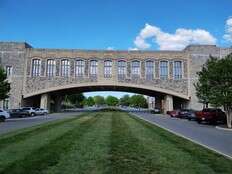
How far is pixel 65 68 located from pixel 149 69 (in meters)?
16.4

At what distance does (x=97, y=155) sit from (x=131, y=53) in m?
49.4

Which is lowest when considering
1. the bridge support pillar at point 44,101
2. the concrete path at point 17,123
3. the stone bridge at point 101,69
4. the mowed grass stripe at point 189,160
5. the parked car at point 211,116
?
the mowed grass stripe at point 189,160

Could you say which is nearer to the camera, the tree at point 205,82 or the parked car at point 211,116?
the tree at point 205,82

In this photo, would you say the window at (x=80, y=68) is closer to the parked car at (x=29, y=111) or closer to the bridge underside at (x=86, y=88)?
the bridge underside at (x=86, y=88)

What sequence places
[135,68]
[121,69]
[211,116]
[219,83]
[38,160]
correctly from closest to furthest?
[38,160], [219,83], [211,116], [121,69], [135,68]

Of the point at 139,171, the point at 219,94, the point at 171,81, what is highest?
the point at 171,81

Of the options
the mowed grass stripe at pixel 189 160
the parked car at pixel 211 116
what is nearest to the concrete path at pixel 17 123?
the mowed grass stripe at pixel 189 160

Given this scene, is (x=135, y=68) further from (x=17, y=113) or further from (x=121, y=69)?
(x=17, y=113)

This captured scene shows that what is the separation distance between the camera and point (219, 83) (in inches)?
1067

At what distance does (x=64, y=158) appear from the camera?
9305 millimetres

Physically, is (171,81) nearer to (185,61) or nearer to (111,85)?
(185,61)

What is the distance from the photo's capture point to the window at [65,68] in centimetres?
5756

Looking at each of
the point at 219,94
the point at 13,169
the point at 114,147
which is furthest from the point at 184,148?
the point at 219,94

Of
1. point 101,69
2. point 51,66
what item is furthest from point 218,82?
point 51,66
